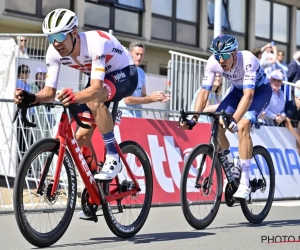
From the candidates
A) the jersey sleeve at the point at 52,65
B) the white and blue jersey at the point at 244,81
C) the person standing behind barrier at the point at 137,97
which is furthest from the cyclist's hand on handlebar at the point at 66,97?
the person standing behind barrier at the point at 137,97

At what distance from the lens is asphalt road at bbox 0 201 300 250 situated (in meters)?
6.43

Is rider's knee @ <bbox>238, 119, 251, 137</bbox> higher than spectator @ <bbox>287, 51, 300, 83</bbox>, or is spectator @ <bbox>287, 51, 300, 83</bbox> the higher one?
spectator @ <bbox>287, 51, 300, 83</bbox>

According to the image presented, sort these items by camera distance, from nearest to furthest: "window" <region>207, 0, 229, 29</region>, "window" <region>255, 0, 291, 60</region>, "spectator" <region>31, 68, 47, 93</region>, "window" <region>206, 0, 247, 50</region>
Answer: "spectator" <region>31, 68, 47, 93</region> → "window" <region>207, 0, 229, 29</region> → "window" <region>206, 0, 247, 50</region> → "window" <region>255, 0, 291, 60</region>

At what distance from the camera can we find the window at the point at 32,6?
19.2m

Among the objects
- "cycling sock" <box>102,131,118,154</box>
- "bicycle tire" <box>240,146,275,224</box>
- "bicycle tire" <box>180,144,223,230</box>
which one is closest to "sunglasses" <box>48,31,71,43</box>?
"cycling sock" <box>102,131,118,154</box>

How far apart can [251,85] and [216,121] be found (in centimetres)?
63

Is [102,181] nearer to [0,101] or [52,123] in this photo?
[0,101]

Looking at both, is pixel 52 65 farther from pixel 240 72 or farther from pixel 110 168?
pixel 240 72

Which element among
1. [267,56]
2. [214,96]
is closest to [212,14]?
[267,56]

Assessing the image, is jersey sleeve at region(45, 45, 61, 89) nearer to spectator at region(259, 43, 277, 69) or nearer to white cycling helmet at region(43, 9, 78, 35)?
white cycling helmet at region(43, 9, 78, 35)

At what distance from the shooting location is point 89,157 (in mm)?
6578

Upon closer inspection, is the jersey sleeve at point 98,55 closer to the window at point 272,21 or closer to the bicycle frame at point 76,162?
the bicycle frame at point 76,162

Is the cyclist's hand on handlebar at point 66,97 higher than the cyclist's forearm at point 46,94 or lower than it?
lower

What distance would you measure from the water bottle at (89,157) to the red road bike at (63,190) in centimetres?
15
